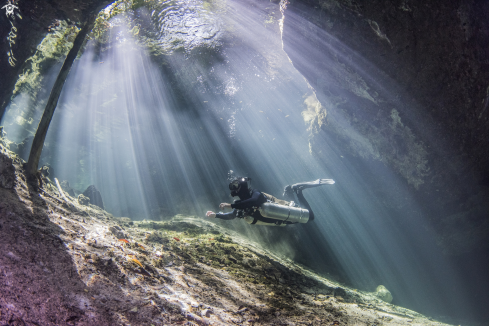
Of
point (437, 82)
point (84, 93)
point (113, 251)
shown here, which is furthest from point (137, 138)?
point (437, 82)

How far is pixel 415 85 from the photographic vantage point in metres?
5.69

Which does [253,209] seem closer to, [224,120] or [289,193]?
[289,193]

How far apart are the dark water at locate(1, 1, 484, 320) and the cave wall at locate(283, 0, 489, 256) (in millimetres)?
1906

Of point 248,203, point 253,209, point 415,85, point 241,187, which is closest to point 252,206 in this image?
point 253,209

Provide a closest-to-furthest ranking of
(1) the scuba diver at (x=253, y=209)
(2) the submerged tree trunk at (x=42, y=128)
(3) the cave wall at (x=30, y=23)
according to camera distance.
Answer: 1. (2) the submerged tree trunk at (x=42, y=128)
2. (3) the cave wall at (x=30, y=23)
3. (1) the scuba diver at (x=253, y=209)

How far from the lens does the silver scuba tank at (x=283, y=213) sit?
18.4 ft

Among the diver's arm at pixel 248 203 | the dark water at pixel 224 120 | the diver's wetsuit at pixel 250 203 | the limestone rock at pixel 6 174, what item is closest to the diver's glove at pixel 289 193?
the diver's wetsuit at pixel 250 203

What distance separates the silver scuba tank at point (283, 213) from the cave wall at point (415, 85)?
514cm

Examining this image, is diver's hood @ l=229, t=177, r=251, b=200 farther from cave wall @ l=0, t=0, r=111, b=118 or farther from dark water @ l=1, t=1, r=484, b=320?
dark water @ l=1, t=1, r=484, b=320

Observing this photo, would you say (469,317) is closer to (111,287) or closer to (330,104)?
(330,104)

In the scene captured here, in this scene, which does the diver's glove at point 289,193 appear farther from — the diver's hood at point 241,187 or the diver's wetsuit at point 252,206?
the diver's hood at point 241,187

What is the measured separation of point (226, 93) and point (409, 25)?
12168 mm

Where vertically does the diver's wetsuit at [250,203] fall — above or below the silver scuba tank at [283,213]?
above

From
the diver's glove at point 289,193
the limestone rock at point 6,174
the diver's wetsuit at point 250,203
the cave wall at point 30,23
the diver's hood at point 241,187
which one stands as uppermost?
the cave wall at point 30,23
